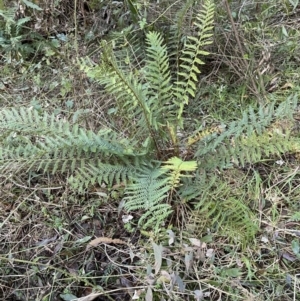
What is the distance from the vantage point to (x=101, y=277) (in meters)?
1.66

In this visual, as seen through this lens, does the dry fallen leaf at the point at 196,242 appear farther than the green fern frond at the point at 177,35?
No

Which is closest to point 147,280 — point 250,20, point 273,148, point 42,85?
point 273,148

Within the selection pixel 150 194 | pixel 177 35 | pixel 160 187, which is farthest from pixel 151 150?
pixel 177 35

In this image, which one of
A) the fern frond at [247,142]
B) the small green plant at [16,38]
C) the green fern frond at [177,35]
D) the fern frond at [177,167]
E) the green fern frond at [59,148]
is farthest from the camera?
the small green plant at [16,38]

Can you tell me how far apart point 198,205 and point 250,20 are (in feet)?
4.56

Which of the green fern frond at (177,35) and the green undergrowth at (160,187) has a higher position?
the green fern frond at (177,35)

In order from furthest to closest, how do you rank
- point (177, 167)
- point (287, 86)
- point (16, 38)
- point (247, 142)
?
point (16, 38) < point (287, 86) < point (247, 142) < point (177, 167)

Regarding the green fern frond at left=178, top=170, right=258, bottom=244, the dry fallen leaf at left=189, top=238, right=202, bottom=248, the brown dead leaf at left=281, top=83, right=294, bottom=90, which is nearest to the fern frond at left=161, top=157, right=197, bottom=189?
the green fern frond at left=178, top=170, right=258, bottom=244

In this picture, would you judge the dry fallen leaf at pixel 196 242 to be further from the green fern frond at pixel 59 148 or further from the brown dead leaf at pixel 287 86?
the brown dead leaf at pixel 287 86

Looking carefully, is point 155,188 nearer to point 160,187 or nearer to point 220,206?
point 160,187

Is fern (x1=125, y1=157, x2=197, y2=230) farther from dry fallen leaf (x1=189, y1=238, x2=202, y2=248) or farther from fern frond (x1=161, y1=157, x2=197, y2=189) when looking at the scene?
dry fallen leaf (x1=189, y1=238, x2=202, y2=248)

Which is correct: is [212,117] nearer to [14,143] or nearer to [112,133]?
[112,133]

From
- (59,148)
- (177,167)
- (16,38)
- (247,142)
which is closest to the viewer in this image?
(177,167)

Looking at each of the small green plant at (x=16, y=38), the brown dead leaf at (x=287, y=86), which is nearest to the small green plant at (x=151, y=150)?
the brown dead leaf at (x=287, y=86)
